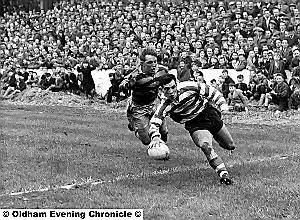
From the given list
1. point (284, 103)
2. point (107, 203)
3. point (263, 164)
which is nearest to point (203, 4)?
point (284, 103)

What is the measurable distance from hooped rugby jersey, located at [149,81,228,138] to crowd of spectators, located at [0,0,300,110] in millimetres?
5857

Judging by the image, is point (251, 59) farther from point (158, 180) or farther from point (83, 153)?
point (158, 180)

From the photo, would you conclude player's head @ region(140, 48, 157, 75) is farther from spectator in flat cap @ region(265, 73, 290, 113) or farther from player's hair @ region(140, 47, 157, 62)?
spectator in flat cap @ region(265, 73, 290, 113)

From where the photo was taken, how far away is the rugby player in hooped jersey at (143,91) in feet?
33.6

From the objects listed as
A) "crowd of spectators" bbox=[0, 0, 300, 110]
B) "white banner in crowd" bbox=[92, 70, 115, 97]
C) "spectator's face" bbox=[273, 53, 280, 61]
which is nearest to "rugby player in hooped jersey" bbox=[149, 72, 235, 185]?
"crowd of spectators" bbox=[0, 0, 300, 110]

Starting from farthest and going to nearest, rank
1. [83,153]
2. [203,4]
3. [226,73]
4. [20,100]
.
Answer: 1. [20,100]
2. [203,4]
3. [226,73]
4. [83,153]

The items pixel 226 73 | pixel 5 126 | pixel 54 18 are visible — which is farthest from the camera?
pixel 54 18

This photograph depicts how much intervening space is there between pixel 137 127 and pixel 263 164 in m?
2.45

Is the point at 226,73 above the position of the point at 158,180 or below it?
below

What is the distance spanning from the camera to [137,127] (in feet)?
38.8

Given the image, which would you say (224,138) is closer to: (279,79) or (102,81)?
(279,79)

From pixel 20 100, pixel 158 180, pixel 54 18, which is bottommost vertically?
pixel 20 100

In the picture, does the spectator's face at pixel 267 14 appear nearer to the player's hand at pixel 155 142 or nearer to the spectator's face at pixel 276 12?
the spectator's face at pixel 276 12

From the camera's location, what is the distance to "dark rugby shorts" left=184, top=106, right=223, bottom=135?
9562 millimetres
